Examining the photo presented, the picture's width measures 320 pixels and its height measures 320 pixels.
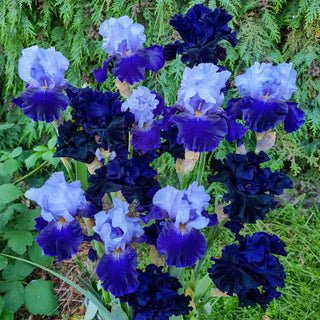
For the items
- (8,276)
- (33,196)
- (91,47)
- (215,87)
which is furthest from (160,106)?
(91,47)

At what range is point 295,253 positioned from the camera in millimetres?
1906

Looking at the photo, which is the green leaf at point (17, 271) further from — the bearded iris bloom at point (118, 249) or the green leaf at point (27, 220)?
the bearded iris bloom at point (118, 249)

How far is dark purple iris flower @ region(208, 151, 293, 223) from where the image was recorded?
0.70 metres

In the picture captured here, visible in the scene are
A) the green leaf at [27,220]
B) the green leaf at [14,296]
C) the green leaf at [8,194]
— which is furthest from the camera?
the green leaf at [27,220]

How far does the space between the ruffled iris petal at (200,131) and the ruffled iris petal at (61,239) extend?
0.29m

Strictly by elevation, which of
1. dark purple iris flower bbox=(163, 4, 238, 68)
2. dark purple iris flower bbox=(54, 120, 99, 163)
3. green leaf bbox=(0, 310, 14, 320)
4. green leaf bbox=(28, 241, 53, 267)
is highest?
dark purple iris flower bbox=(163, 4, 238, 68)

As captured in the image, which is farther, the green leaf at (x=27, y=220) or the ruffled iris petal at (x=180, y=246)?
the green leaf at (x=27, y=220)

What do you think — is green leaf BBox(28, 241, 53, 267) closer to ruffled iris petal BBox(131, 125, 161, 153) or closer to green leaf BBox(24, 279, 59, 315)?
green leaf BBox(24, 279, 59, 315)

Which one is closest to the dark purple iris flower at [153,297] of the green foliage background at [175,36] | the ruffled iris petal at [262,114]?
the ruffled iris petal at [262,114]

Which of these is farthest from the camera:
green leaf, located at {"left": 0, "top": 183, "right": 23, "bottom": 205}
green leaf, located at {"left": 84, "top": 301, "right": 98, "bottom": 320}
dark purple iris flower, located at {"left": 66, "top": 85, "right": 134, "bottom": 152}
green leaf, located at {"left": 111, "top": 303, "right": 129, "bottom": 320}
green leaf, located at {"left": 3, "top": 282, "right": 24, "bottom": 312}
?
green leaf, located at {"left": 3, "top": 282, "right": 24, "bottom": 312}

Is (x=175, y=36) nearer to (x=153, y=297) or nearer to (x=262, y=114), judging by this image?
(x=262, y=114)

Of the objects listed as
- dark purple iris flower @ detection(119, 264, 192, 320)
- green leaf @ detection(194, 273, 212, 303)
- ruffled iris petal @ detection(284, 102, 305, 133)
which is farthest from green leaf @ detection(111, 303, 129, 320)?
ruffled iris petal @ detection(284, 102, 305, 133)

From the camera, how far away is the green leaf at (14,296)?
145 centimetres

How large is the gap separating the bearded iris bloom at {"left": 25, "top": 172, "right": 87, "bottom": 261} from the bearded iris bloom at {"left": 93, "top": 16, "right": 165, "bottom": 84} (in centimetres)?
29
